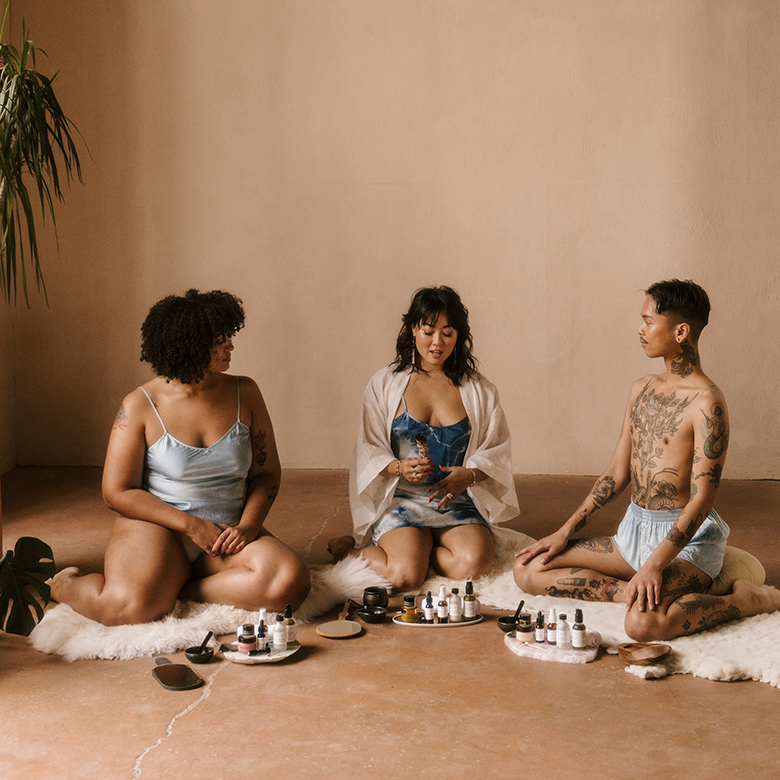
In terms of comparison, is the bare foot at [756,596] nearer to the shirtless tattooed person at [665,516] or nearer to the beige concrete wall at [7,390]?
the shirtless tattooed person at [665,516]

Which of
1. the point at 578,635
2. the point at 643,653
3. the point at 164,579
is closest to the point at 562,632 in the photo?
the point at 578,635

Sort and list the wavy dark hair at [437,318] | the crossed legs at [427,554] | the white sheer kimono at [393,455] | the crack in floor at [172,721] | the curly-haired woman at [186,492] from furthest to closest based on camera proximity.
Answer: the white sheer kimono at [393,455]
the wavy dark hair at [437,318]
the crossed legs at [427,554]
the curly-haired woman at [186,492]
the crack in floor at [172,721]

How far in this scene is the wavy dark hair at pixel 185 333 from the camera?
2887 mm

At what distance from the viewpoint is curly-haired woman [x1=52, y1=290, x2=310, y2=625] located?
2.84 m

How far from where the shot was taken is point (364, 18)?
16.8ft

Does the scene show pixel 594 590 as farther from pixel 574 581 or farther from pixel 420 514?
pixel 420 514

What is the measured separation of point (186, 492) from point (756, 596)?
6.27 ft

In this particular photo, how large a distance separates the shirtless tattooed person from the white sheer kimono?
0.42m

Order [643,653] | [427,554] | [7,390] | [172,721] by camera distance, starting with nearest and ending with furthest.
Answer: [172,721], [643,653], [427,554], [7,390]

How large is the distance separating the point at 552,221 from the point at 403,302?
99cm

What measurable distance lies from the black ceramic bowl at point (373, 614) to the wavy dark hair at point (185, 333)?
95cm

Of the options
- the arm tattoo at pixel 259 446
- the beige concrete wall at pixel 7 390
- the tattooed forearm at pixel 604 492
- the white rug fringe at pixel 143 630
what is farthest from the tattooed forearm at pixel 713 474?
the beige concrete wall at pixel 7 390

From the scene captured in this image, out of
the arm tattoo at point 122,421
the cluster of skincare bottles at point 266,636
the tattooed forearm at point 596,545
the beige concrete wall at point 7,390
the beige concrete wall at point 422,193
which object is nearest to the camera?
the cluster of skincare bottles at point 266,636

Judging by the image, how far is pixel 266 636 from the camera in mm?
2678
